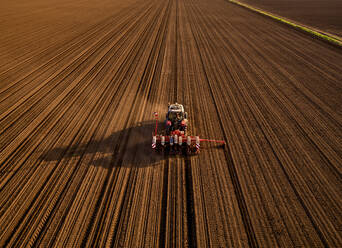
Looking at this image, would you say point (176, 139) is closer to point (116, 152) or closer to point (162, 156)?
point (162, 156)

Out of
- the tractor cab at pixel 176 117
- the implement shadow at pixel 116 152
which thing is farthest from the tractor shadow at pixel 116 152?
the tractor cab at pixel 176 117

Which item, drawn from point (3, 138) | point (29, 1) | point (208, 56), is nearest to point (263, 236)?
point (3, 138)

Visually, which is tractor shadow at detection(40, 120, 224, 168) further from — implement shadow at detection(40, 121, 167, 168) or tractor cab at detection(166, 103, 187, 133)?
tractor cab at detection(166, 103, 187, 133)

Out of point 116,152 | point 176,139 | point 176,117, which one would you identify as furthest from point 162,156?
point 116,152

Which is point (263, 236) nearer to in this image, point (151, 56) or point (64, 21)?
point (151, 56)

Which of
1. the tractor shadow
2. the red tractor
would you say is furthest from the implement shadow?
the red tractor

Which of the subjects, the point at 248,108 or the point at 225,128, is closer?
the point at 225,128

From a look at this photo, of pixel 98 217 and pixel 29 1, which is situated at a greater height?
pixel 29 1

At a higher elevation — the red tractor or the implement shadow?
the red tractor
